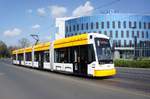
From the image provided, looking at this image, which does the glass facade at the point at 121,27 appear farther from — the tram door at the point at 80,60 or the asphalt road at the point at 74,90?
the asphalt road at the point at 74,90

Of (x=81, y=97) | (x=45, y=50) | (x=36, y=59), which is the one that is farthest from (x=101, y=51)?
(x=36, y=59)

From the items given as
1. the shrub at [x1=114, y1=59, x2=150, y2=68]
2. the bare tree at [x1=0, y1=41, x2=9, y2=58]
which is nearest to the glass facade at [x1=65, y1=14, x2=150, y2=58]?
the shrub at [x1=114, y1=59, x2=150, y2=68]

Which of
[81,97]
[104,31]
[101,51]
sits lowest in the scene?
[81,97]

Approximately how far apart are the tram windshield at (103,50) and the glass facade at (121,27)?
82.8m

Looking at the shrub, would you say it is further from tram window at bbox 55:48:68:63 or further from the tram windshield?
the tram windshield

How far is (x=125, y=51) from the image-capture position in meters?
106

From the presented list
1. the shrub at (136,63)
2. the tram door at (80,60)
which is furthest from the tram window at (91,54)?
the shrub at (136,63)

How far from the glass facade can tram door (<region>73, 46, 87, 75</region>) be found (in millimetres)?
81452

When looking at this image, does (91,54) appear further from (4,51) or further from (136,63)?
(4,51)

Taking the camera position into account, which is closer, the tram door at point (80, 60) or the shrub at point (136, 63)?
the tram door at point (80, 60)

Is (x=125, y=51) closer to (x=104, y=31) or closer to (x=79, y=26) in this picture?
(x=104, y=31)

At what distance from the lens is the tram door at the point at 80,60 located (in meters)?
21.0

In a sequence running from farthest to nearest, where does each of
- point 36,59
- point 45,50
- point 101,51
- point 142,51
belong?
point 142,51 < point 36,59 < point 45,50 < point 101,51

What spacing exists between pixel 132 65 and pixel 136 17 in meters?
60.8
